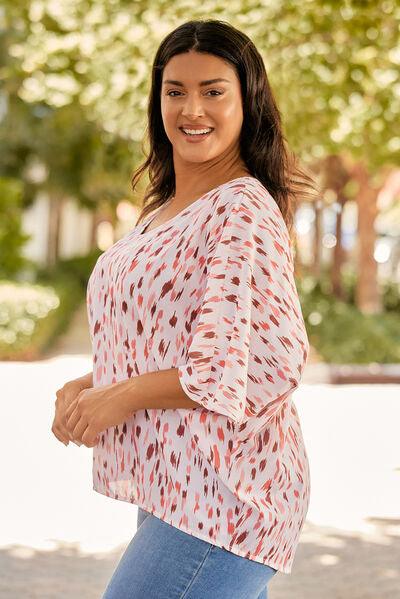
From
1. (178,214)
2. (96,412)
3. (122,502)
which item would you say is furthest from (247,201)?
(122,502)

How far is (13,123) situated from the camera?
2908 cm

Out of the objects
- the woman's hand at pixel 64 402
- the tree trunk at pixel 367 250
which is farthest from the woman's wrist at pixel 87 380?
the tree trunk at pixel 367 250

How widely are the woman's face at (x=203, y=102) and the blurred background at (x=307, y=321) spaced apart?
0.55 metres

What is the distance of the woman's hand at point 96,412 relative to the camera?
237cm

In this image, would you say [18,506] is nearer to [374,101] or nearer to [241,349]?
[241,349]

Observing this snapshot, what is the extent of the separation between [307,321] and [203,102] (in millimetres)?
16972

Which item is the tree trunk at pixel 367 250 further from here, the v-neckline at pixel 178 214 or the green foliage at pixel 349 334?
the v-neckline at pixel 178 214

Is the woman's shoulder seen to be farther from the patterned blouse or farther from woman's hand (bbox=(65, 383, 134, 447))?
woman's hand (bbox=(65, 383, 134, 447))

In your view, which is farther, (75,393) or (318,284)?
(318,284)

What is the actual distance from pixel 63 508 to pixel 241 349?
5.42 meters

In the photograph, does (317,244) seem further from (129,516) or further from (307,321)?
(129,516)

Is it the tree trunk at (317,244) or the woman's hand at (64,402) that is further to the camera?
the tree trunk at (317,244)

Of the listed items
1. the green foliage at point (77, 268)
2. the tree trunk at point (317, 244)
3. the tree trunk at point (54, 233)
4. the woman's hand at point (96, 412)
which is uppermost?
the tree trunk at point (54, 233)

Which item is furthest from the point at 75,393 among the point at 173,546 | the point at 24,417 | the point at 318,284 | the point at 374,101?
the point at 318,284
